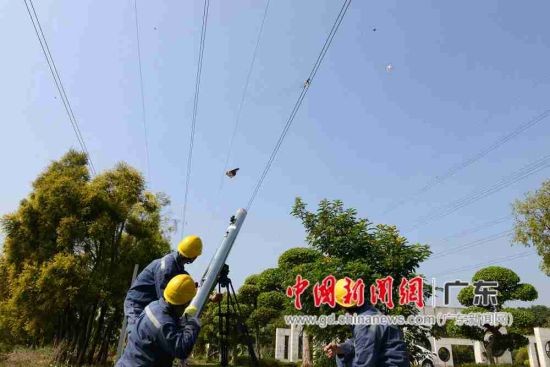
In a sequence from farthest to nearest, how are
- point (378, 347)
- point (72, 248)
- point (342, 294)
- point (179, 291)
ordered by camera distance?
point (72, 248)
point (342, 294)
point (378, 347)
point (179, 291)

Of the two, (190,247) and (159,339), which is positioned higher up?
(190,247)

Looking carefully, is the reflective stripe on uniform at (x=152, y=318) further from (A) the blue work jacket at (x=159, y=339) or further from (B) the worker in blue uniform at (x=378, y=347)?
(B) the worker in blue uniform at (x=378, y=347)

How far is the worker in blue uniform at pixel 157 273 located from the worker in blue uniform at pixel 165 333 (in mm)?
1272

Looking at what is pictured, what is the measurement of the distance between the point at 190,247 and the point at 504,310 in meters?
21.3

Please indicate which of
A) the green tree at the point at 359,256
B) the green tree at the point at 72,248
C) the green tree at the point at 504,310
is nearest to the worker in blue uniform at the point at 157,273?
the green tree at the point at 359,256

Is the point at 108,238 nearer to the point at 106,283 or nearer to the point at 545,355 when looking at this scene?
the point at 106,283

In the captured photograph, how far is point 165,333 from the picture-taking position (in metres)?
3.09

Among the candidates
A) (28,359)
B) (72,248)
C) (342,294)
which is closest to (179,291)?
(342,294)

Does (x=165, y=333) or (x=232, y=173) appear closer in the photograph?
(x=165, y=333)

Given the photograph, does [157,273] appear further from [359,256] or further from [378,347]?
[359,256]

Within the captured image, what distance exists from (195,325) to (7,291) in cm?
1949

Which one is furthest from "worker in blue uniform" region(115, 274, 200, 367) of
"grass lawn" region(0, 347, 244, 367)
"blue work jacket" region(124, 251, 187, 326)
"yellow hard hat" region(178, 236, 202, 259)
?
"grass lawn" region(0, 347, 244, 367)

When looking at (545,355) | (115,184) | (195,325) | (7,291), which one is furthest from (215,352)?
(195,325)

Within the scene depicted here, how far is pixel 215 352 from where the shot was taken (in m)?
34.4
